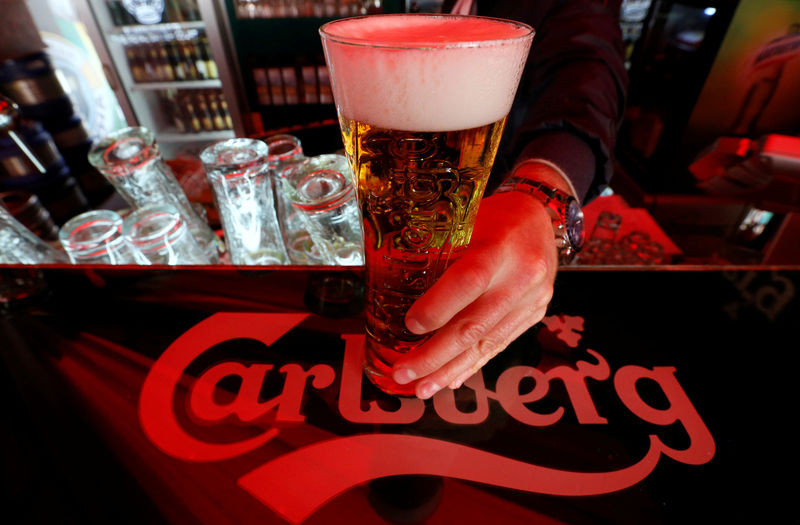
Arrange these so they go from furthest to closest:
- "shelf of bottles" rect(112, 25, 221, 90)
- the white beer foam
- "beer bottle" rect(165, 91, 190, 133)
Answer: "beer bottle" rect(165, 91, 190, 133)
"shelf of bottles" rect(112, 25, 221, 90)
the white beer foam

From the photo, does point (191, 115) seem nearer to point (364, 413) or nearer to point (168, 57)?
point (168, 57)

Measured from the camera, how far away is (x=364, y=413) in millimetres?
628

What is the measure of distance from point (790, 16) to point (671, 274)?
99.9 inches

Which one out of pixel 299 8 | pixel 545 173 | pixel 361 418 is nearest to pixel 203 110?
pixel 299 8

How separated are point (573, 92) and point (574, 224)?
536 mm

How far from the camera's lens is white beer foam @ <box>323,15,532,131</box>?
1.50ft

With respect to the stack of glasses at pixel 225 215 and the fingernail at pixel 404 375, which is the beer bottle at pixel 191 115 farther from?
the fingernail at pixel 404 375

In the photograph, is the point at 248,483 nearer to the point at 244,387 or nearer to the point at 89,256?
the point at 244,387

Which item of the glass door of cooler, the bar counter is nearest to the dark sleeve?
the bar counter

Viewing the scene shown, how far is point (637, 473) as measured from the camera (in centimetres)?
56

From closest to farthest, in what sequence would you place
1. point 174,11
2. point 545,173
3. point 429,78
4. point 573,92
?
point 429,78, point 545,173, point 573,92, point 174,11

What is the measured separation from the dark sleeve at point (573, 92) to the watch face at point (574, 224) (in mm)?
215

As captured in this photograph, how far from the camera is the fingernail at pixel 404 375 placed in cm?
60

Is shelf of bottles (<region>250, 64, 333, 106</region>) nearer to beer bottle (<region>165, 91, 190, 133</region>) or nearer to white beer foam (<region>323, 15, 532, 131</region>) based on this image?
beer bottle (<region>165, 91, 190, 133</region>)
